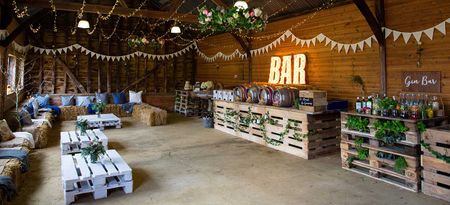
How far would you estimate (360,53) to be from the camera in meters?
6.43

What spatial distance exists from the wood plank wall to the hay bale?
6.43m

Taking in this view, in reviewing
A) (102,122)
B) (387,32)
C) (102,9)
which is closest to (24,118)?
(102,122)

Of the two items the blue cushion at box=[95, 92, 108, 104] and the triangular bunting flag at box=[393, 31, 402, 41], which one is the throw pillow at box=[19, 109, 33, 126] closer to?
the blue cushion at box=[95, 92, 108, 104]

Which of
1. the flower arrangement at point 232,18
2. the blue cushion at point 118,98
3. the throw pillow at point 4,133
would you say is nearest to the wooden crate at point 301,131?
the flower arrangement at point 232,18

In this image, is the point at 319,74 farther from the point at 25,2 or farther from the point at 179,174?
the point at 25,2

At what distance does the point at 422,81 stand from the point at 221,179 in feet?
12.4

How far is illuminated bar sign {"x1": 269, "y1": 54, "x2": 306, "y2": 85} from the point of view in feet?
25.4

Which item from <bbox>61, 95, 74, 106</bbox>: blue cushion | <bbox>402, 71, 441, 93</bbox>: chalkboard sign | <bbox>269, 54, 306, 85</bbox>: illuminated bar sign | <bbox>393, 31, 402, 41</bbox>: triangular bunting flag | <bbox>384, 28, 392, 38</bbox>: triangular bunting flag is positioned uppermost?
<bbox>384, 28, 392, 38</bbox>: triangular bunting flag

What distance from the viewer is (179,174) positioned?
4.87m

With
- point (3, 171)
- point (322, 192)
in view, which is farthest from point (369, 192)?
point (3, 171)

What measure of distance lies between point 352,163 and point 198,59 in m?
9.92

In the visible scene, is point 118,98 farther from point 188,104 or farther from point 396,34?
point 396,34

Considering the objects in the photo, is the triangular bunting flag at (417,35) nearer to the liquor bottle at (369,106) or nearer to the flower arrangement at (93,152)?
the liquor bottle at (369,106)

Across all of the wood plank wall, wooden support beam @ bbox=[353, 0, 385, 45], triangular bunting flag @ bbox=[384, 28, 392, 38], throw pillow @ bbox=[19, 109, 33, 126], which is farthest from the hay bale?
triangular bunting flag @ bbox=[384, 28, 392, 38]
